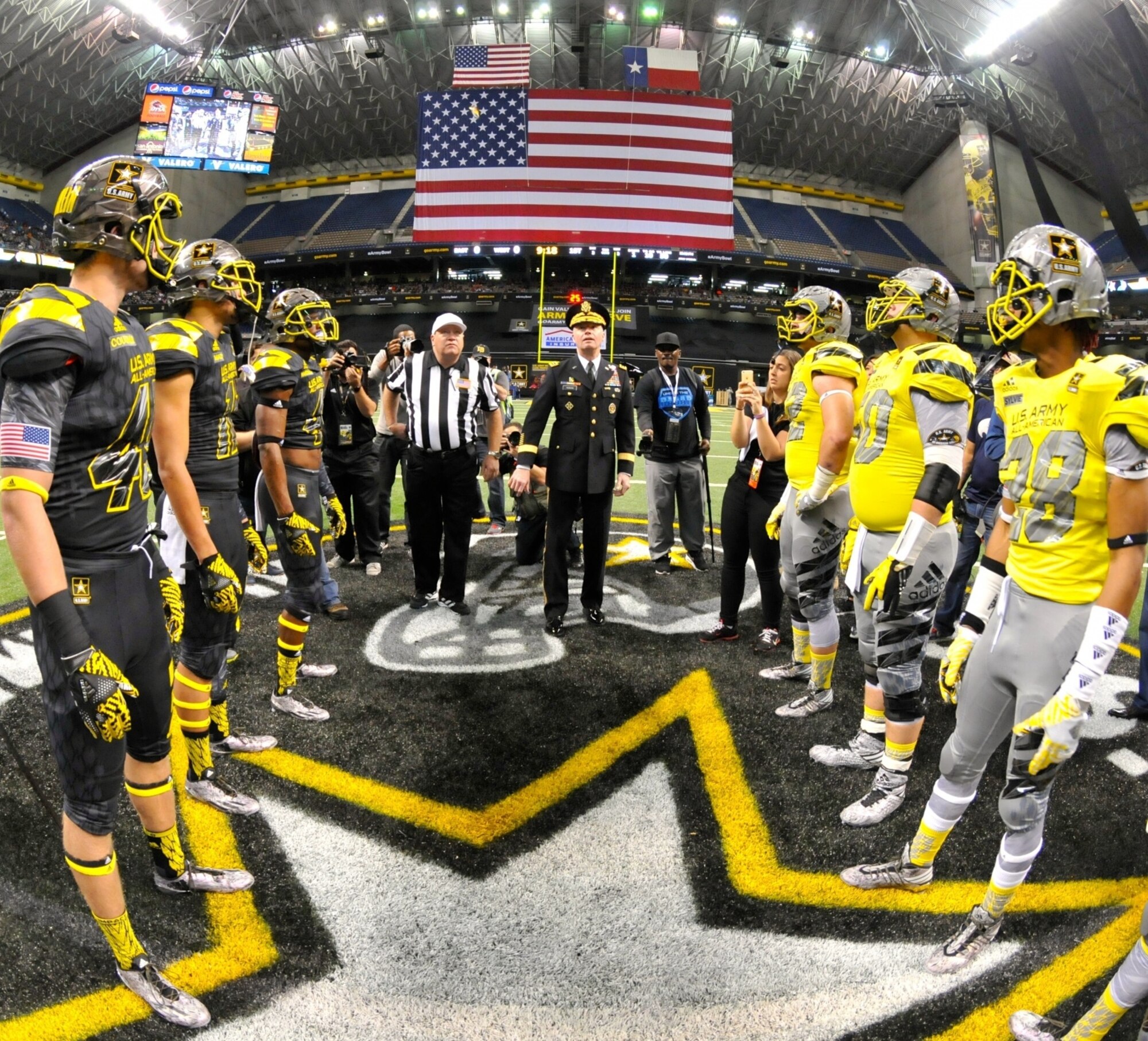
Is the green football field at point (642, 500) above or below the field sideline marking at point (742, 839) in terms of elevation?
above

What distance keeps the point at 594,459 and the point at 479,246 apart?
108ft

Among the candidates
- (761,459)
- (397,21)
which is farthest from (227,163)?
(761,459)

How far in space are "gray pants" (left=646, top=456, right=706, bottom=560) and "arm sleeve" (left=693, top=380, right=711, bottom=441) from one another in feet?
1.01

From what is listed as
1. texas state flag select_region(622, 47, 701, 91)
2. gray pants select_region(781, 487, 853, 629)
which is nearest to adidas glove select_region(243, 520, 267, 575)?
gray pants select_region(781, 487, 853, 629)

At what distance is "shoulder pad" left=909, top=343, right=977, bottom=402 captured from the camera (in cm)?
273

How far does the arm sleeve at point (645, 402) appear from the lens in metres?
6.75

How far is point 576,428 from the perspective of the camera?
521 cm

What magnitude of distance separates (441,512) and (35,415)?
155 inches

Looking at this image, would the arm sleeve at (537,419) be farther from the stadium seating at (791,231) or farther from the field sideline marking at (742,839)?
the stadium seating at (791,231)

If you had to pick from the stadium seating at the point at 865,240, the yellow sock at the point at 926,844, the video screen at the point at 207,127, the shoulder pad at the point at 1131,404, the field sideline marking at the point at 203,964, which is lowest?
the field sideline marking at the point at 203,964

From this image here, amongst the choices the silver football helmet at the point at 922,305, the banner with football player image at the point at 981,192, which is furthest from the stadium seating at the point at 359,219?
the silver football helmet at the point at 922,305

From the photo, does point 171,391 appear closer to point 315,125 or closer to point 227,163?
point 227,163

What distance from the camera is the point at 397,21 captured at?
29.8m

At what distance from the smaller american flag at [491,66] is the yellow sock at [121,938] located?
1579 cm
